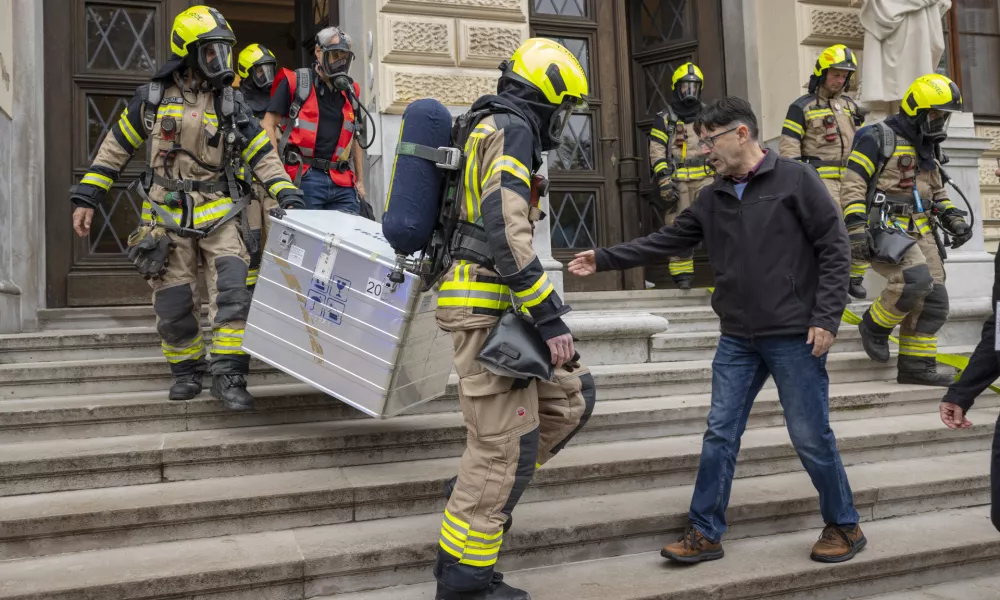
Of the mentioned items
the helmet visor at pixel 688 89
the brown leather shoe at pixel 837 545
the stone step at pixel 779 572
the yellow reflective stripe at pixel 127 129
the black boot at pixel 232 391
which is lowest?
the stone step at pixel 779 572

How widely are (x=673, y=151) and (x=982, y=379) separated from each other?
545 cm

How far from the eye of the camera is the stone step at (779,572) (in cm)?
326

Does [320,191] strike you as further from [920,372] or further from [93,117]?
[920,372]

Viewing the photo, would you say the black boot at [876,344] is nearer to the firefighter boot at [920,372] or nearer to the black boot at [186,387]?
Answer: the firefighter boot at [920,372]

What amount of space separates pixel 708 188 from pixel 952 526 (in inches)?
80.0

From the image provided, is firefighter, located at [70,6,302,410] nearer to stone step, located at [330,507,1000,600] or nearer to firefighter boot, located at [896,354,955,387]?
stone step, located at [330,507,1000,600]

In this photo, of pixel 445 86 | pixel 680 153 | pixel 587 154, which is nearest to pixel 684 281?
pixel 680 153

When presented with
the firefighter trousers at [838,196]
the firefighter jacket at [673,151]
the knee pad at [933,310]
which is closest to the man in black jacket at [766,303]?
the knee pad at [933,310]

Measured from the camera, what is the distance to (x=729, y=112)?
11.3 ft

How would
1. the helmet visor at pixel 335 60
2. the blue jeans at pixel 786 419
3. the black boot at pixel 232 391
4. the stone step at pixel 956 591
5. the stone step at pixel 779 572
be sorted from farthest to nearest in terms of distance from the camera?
the helmet visor at pixel 335 60
the black boot at pixel 232 391
the stone step at pixel 956 591
the blue jeans at pixel 786 419
the stone step at pixel 779 572

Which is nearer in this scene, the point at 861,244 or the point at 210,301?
the point at 210,301

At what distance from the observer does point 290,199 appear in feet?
14.6

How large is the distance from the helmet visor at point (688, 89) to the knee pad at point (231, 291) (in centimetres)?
502

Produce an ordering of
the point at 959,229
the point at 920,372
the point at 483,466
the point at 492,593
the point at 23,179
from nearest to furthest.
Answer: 1. the point at 483,466
2. the point at 492,593
3. the point at 920,372
4. the point at 959,229
5. the point at 23,179
